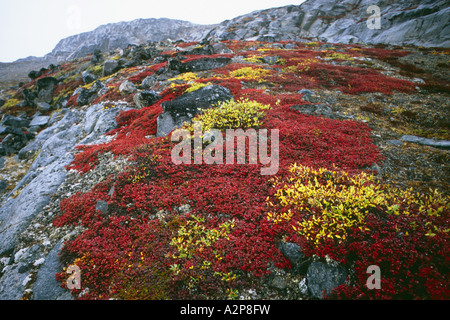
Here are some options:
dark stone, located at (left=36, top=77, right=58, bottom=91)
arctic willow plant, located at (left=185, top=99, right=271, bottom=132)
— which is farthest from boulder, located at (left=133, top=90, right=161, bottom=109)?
dark stone, located at (left=36, top=77, right=58, bottom=91)

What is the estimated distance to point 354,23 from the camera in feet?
233

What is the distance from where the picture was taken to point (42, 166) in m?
14.4

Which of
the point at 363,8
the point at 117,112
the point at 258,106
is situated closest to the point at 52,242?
the point at 258,106

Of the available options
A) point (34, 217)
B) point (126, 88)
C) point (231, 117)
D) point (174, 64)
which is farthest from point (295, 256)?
point (174, 64)

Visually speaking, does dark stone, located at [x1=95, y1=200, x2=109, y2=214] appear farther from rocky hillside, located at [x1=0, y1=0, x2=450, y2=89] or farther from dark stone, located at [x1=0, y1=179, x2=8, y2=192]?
rocky hillside, located at [x1=0, y1=0, x2=450, y2=89]

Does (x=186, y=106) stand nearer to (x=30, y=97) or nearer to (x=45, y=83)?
(x=30, y=97)

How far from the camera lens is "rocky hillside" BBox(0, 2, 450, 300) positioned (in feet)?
17.2

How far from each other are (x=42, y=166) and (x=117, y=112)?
7.04 m

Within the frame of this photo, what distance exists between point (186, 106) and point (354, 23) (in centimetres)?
8833

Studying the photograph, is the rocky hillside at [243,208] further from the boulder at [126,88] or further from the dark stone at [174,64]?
the dark stone at [174,64]

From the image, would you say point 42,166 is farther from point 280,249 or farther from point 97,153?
point 280,249

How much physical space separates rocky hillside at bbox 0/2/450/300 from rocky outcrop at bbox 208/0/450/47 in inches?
2002

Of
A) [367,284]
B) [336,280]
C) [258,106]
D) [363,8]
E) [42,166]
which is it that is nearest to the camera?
[367,284]
